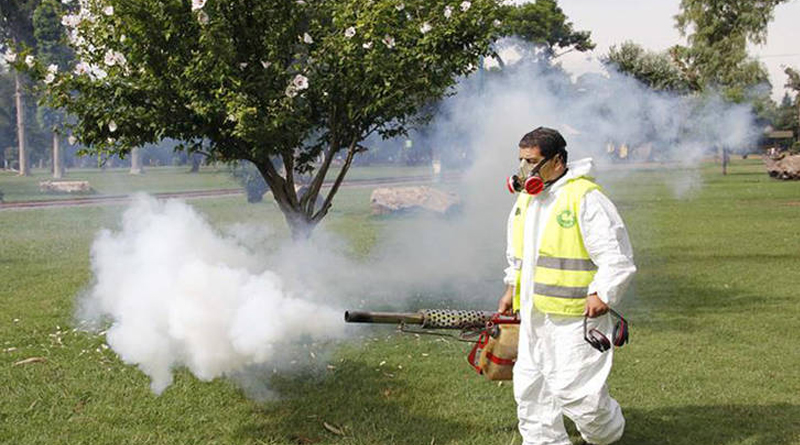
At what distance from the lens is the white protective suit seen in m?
4.77

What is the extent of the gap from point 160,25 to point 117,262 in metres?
2.56

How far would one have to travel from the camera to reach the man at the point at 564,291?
4798mm

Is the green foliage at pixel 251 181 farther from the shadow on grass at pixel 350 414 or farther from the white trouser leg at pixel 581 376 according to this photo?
the white trouser leg at pixel 581 376

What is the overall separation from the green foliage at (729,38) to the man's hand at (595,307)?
28428 millimetres

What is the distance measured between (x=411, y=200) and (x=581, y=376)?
17.5 m

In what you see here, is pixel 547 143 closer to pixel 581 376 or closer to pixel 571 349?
pixel 571 349

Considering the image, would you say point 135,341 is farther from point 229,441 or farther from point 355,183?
point 355,183

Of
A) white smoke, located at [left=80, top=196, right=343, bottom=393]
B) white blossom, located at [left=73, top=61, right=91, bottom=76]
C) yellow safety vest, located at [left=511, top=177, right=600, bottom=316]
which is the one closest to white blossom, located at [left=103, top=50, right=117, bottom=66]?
white blossom, located at [left=73, top=61, right=91, bottom=76]

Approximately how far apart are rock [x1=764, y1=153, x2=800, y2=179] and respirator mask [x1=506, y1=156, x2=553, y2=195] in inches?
1351

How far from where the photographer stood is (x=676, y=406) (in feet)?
20.4

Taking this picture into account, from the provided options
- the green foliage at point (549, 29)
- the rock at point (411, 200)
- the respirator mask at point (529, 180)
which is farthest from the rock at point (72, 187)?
the respirator mask at point (529, 180)

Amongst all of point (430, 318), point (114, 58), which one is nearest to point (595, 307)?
point (430, 318)

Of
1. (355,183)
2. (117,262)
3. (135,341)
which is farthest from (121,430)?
(355,183)

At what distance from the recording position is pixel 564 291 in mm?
→ 4926
